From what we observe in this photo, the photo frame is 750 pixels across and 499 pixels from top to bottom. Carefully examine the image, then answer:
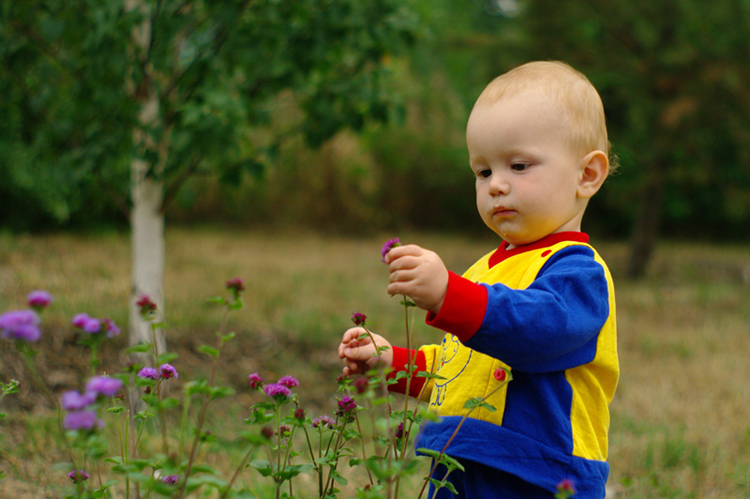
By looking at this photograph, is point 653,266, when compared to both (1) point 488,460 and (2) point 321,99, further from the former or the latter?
(1) point 488,460

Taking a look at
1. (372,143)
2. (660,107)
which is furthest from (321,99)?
(372,143)

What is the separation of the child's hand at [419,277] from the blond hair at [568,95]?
45 centimetres

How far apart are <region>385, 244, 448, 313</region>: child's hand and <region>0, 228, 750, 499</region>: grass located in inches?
48.4

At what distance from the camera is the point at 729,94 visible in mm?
6609

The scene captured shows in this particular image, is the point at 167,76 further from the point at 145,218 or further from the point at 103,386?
the point at 103,386

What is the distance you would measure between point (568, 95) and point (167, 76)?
2364mm


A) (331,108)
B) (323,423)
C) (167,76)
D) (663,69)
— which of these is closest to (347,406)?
(323,423)

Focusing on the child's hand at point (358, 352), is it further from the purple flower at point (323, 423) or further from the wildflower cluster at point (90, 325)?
the wildflower cluster at point (90, 325)

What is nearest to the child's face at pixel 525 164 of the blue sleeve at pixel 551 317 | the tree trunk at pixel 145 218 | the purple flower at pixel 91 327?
the blue sleeve at pixel 551 317

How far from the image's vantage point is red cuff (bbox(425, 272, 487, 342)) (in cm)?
109

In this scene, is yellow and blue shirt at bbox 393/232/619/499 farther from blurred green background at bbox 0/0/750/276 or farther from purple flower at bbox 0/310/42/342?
blurred green background at bbox 0/0/750/276

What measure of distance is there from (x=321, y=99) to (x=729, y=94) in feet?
17.7

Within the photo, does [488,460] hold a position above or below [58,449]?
above

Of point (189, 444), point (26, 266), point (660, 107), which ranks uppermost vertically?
point (660, 107)
